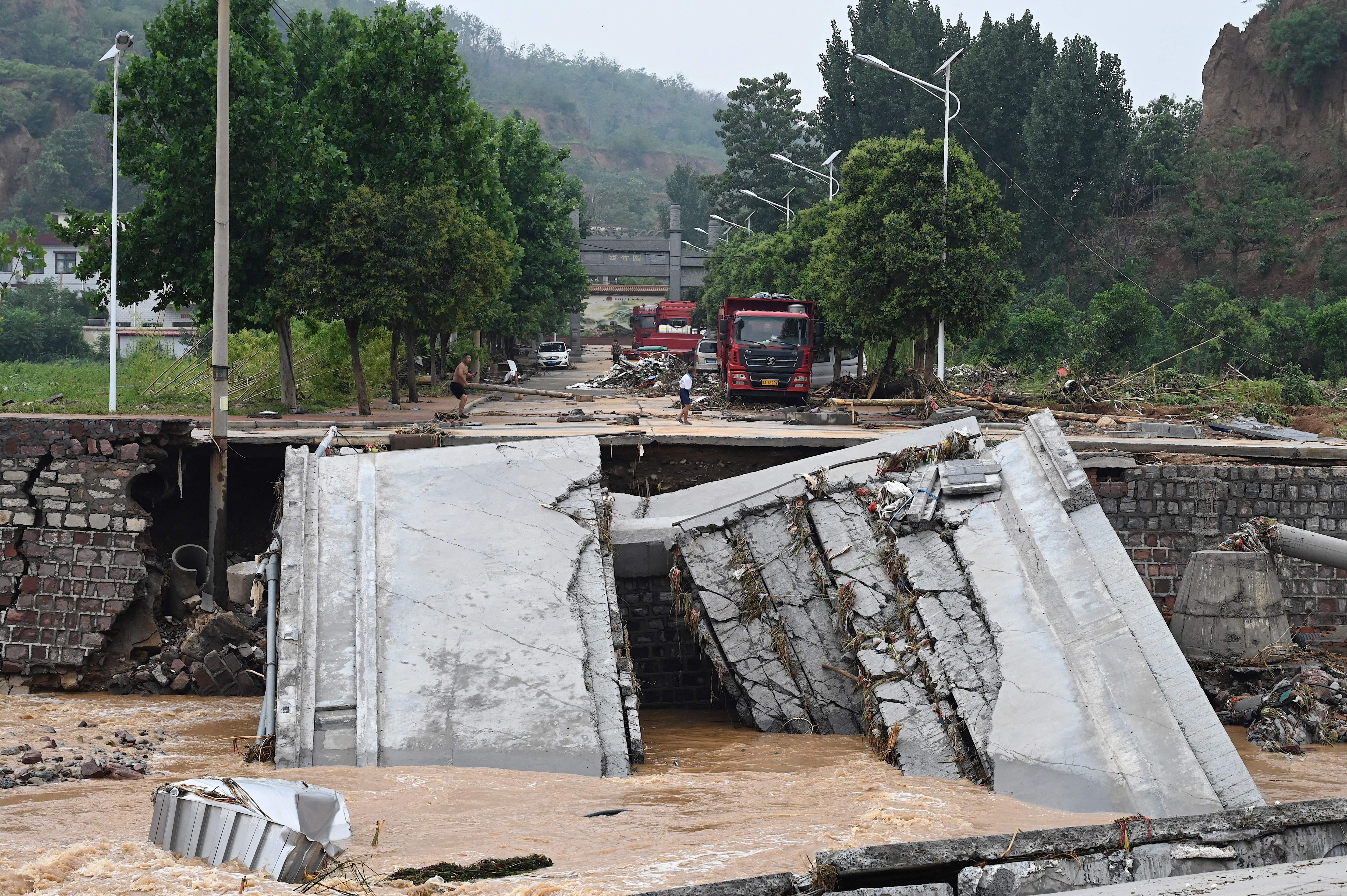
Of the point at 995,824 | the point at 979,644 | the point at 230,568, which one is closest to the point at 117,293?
the point at 230,568

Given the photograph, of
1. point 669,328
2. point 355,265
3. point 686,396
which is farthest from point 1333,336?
point 669,328

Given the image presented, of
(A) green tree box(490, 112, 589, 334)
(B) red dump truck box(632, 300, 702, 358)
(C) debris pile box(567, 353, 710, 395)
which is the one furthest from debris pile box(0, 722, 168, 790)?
(B) red dump truck box(632, 300, 702, 358)

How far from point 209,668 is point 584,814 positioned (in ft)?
20.9

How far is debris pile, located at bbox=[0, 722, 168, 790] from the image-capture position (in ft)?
28.8

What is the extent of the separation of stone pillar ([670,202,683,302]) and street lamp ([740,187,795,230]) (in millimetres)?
4331

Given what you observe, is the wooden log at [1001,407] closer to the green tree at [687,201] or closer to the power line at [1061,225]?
the power line at [1061,225]

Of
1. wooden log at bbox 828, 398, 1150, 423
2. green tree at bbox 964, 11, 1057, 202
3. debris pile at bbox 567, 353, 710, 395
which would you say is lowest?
wooden log at bbox 828, 398, 1150, 423

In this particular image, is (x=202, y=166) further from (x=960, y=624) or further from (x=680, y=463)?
(x=960, y=624)

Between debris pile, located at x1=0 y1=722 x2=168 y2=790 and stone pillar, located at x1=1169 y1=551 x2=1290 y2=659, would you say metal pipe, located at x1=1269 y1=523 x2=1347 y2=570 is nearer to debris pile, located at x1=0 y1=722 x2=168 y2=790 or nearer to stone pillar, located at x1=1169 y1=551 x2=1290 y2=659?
stone pillar, located at x1=1169 y1=551 x2=1290 y2=659

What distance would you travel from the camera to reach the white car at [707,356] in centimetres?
4053

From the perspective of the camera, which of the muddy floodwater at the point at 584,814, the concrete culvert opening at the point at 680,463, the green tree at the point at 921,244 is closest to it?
the muddy floodwater at the point at 584,814

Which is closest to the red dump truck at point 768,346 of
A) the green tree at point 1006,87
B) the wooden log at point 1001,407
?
the wooden log at point 1001,407

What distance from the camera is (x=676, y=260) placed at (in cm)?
7331

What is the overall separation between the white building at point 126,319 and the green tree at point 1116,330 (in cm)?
2143
